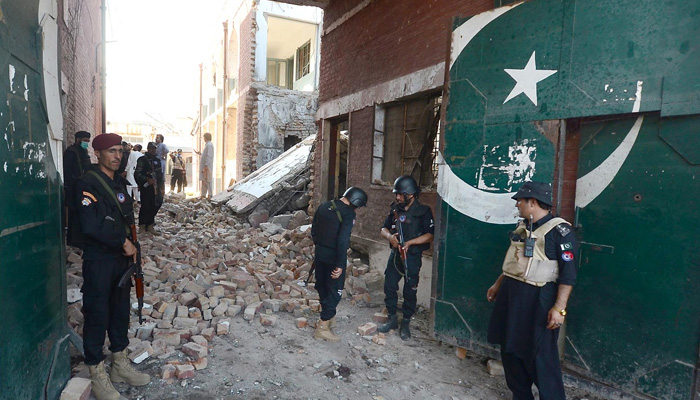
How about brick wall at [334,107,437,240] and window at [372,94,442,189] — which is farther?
brick wall at [334,107,437,240]

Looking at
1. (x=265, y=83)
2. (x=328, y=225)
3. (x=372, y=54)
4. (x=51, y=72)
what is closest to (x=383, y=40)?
(x=372, y=54)

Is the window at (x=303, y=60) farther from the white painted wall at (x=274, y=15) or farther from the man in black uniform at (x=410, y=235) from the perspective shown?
the man in black uniform at (x=410, y=235)

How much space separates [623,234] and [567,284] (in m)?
0.99

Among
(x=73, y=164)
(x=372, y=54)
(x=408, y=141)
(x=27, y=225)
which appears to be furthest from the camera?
(x=372, y=54)

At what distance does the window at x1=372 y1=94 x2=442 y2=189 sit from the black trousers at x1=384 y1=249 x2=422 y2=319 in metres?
1.44

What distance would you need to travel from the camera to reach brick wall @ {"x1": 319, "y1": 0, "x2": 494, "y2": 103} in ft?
17.0

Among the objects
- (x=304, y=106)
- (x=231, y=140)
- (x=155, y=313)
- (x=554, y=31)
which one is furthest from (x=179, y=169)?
(x=554, y=31)

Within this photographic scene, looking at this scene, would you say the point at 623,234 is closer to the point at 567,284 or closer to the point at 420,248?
the point at 567,284

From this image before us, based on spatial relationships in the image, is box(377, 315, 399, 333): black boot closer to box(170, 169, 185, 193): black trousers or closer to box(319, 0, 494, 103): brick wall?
box(319, 0, 494, 103): brick wall

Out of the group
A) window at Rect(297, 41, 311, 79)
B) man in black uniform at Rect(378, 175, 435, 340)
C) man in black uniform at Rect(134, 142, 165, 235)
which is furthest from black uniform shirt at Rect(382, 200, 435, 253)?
window at Rect(297, 41, 311, 79)

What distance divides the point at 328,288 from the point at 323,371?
88 cm

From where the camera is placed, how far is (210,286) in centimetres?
530

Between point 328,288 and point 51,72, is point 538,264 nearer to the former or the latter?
point 328,288

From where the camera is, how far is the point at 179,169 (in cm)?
1516
